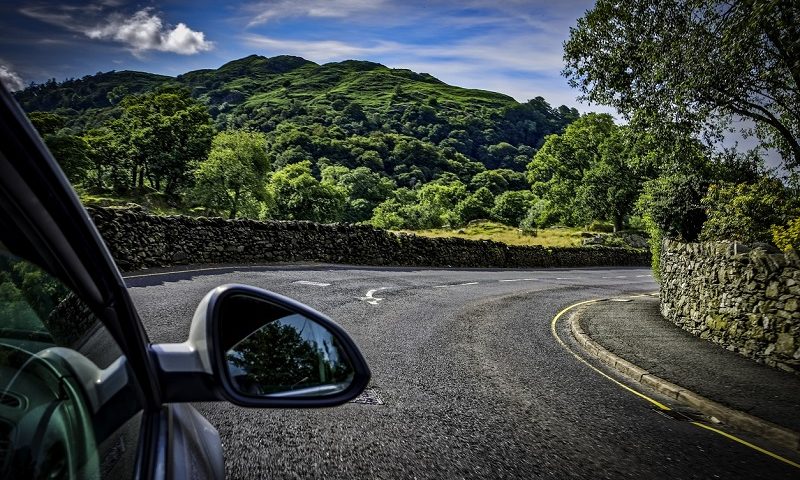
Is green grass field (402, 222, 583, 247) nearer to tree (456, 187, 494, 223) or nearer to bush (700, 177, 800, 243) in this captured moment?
tree (456, 187, 494, 223)

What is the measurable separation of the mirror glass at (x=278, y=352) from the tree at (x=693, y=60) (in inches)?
387

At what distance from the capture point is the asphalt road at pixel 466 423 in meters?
3.31

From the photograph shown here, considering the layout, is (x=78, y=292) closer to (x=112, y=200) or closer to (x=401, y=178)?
(x=112, y=200)

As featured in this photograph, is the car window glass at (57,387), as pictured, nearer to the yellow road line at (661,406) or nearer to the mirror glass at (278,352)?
the mirror glass at (278,352)

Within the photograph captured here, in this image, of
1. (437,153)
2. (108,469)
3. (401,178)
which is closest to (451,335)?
(108,469)

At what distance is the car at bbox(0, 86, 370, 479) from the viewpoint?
0.81 m

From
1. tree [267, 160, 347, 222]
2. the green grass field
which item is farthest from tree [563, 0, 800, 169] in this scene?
tree [267, 160, 347, 222]

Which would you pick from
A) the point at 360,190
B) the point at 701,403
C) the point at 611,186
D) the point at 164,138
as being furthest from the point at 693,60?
the point at 360,190

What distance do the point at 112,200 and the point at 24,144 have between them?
48.7ft

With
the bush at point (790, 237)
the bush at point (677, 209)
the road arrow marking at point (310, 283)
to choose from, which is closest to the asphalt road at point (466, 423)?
the road arrow marking at point (310, 283)

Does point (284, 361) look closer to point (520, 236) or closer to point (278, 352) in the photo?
point (278, 352)

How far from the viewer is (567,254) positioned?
110 ft

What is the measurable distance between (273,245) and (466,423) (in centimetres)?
A: 1529

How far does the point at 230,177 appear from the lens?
4134 centimetres
